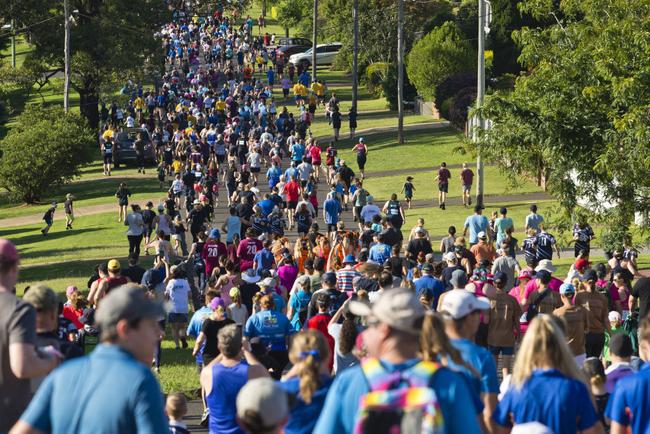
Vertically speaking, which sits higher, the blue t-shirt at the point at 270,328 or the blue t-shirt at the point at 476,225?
the blue t-shirt at the point at 270,328

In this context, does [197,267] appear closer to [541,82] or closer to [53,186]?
[541,82]

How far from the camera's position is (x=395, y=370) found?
530 cm

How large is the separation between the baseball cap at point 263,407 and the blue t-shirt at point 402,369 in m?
0.19

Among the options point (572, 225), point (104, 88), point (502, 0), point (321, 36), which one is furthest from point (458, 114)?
point (321, 36)

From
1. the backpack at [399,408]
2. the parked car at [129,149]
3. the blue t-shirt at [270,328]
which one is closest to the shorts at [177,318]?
the blue t-shirt at [270,328]

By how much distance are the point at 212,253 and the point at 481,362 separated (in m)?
14.8

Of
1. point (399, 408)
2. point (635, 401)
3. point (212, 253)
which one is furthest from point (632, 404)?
point (212, 253)

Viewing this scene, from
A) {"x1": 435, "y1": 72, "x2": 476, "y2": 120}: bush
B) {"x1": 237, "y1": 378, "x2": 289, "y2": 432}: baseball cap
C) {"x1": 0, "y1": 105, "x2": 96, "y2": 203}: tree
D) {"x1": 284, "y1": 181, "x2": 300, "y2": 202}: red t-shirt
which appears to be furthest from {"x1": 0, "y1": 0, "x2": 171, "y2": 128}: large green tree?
{"x1": 237, "y1": 378, "x2": 289, "y2": 432}: baseball cap

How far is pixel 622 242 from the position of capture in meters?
22.7

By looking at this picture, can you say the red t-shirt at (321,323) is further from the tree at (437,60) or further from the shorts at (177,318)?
the tree at (437,60)

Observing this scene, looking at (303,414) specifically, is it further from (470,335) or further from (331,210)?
(331,210)

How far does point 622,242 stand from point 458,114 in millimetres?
28292

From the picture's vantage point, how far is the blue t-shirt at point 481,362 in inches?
282

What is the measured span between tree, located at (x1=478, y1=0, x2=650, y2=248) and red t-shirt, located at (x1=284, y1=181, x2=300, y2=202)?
26.9ft
